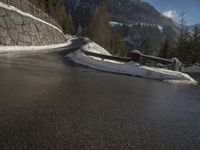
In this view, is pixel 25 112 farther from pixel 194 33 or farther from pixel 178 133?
pixel 194 33

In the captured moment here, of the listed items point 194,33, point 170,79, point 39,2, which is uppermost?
point 39,2

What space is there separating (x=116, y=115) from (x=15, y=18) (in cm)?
2119

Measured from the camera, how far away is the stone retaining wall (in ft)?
73.9

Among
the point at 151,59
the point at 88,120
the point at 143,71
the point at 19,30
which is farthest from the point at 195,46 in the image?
the point at 88,120

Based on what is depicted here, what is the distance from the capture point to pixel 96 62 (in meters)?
19.0

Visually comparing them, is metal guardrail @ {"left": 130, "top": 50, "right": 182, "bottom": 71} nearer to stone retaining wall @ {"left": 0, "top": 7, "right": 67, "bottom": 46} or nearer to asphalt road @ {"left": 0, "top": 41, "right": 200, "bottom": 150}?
asphalt road @ {"left": 0, "top": 41, "right": 200, "bottom": 150}

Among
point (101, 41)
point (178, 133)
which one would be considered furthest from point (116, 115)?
point (101, 41)

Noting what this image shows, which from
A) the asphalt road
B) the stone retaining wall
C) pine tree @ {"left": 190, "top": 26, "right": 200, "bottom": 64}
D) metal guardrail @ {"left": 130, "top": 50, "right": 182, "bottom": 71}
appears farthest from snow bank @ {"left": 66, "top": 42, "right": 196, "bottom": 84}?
pine tree @ {"left": 190, "top": 26, "right": 200, "bottom": 64}

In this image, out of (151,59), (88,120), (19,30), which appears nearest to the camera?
(88,120)

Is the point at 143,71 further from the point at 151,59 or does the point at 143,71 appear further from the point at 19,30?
the point at 19,30

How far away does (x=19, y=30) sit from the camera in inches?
1000

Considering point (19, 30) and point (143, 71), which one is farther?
point (19, 30)

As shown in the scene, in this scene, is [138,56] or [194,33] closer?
[138,56]

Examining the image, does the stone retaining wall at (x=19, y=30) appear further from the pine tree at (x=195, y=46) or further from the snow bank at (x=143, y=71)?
the pine tree at (x=195, y=46)
